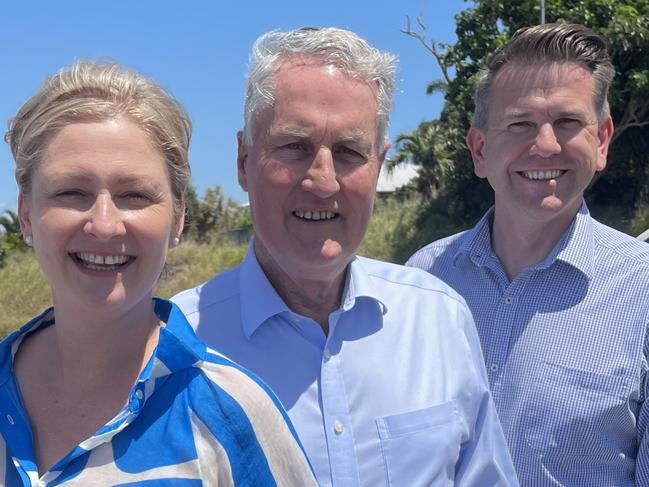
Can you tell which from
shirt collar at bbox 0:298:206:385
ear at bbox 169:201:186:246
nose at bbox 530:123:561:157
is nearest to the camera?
shirt collar at bbox 0:298:206:385

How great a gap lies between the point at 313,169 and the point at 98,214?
2.15 feet

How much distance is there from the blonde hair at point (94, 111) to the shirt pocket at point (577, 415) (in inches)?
59.3

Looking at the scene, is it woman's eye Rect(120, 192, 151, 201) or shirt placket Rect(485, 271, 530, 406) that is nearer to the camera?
woman's eye Rect(120, 192, 151, 201)

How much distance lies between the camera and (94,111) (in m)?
1.56

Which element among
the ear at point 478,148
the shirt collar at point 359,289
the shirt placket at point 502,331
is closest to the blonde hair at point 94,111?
Answer: the shirt collar at point 359,289

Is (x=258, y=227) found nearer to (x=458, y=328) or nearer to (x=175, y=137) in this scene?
(x=175, y=137)

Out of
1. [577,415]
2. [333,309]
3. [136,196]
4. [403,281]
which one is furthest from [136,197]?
[577,415]

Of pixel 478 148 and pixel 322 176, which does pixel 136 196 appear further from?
pixel 478 148

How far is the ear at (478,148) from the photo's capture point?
3037mm

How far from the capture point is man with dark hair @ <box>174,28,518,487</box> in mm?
1955

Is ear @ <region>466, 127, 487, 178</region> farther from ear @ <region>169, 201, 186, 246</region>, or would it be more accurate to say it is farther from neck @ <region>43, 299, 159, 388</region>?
neck @ <region>43, 299, 159, 388</region>

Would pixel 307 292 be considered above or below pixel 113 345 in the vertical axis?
above

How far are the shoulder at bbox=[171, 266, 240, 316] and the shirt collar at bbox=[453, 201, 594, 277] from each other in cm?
112

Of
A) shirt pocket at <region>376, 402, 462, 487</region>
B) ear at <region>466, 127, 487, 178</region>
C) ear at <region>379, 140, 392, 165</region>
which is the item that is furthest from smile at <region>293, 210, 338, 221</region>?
ear at <region>466, 127, 487, 178</region>
